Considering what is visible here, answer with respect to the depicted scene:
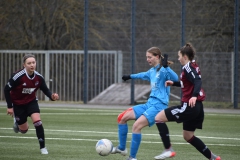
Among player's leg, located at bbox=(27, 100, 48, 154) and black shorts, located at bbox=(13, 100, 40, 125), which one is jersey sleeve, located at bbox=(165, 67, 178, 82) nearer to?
player's leg, located at bbox=(27, 100, 48, 154)

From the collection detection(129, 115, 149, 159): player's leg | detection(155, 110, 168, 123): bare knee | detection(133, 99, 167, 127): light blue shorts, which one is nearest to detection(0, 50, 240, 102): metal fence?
detection(133, 99, 167, 127): light blue shorts

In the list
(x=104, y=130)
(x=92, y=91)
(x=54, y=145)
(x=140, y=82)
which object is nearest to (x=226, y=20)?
(x=140, y=82)

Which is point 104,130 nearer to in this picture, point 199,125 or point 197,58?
point 199,125

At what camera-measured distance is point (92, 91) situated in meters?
24.6

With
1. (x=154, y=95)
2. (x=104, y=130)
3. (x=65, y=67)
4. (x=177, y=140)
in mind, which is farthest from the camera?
(x=65, y=67)

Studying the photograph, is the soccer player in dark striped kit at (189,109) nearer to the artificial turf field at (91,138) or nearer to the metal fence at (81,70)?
the artificial turf field at (91,138)

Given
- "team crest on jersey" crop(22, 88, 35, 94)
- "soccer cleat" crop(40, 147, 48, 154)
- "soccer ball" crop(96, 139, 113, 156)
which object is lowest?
"soccer cleat" crop(40, 147, 48, 154)

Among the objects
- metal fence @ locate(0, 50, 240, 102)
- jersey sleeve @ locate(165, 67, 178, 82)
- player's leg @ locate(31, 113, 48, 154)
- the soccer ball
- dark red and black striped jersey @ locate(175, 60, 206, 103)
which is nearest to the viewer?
dark red and black striped jersey @ locate(175, 60, 206, 103)

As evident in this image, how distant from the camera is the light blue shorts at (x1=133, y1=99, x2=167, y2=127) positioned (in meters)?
9.56

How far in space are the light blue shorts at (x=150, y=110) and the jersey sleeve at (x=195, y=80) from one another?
3.03ft

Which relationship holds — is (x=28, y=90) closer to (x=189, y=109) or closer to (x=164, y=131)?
(x=164, y=131)

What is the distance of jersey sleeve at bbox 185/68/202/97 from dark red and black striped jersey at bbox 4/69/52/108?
2.96 m

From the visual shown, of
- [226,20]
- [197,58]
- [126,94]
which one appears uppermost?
[226,20]

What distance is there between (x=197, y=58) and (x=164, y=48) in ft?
5.37
